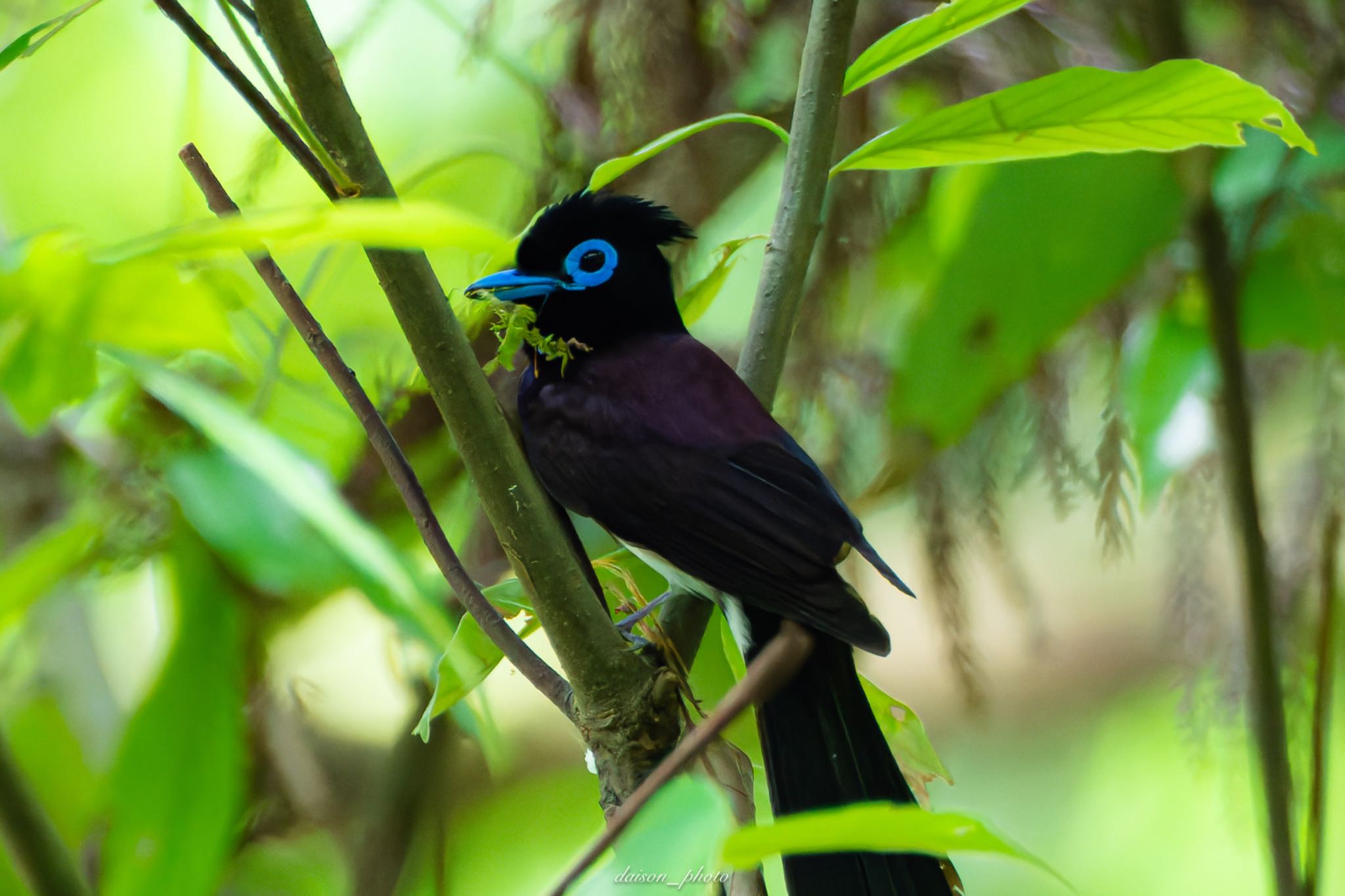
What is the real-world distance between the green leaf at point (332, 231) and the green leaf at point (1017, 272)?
0.61 meters

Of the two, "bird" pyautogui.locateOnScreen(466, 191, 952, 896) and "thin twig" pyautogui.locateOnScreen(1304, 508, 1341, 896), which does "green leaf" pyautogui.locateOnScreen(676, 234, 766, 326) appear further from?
"thin twig" pyautogui.locateOnScreen(1304, 508, 1341, 896)

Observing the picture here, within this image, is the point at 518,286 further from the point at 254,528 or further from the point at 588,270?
the point at 254,528

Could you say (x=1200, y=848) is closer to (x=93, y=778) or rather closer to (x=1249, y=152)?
(x=1249, y=152)

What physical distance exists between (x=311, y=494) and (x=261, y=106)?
0.21 m

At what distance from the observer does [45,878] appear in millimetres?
477

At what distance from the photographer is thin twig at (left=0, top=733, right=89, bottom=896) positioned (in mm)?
469

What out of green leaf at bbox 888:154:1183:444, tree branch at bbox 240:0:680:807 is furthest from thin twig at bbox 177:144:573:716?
green leaf at bbox 888:154:1183:444

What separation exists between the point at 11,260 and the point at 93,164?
103 cm

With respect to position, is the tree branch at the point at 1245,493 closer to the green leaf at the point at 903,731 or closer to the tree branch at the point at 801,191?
the green leaf at the point at 903,731

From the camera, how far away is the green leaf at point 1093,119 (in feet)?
1.36

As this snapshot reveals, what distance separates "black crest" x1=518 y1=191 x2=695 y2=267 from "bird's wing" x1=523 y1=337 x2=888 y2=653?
94 millimetres

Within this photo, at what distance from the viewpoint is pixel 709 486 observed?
56 cm

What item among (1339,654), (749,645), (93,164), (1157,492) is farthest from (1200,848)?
(93,164)

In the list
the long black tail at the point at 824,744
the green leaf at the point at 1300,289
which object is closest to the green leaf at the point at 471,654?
the long black tail at the point at 824,744
